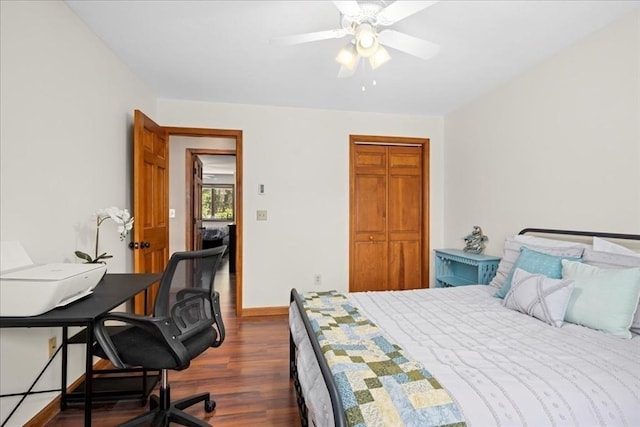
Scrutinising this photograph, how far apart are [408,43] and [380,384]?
5.80ft

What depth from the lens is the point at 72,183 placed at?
2.08 metres

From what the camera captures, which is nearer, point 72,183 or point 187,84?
point 72,183

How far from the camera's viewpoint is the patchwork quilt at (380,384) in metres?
1.02

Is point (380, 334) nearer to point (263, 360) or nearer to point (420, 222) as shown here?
point (263, 360)

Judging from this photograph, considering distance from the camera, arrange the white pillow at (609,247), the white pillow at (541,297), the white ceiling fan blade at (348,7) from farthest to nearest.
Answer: the white pillow at (609,247) < the white pillow at (541,297) < the white ceiling fan blade at (348,7)

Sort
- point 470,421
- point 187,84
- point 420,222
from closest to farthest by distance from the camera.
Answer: point 470,421, point 187,84, point 420,222

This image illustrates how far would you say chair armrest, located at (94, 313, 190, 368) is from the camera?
1.46 meters

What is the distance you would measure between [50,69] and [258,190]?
2.16 metres

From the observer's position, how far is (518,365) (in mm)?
1328

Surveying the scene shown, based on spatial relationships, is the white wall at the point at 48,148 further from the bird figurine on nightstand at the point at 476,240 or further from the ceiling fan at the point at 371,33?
the bird figurine on nightstand at the point at 476,240

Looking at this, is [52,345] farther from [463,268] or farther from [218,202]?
[218,202]

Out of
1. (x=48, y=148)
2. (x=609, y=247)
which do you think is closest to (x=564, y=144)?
(x=609, y=247)

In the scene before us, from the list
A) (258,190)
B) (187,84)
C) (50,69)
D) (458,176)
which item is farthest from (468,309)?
(187,84)

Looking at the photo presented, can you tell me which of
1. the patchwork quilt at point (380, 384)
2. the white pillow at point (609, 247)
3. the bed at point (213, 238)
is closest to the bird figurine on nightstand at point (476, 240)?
the white pillow at point (609, 247)
